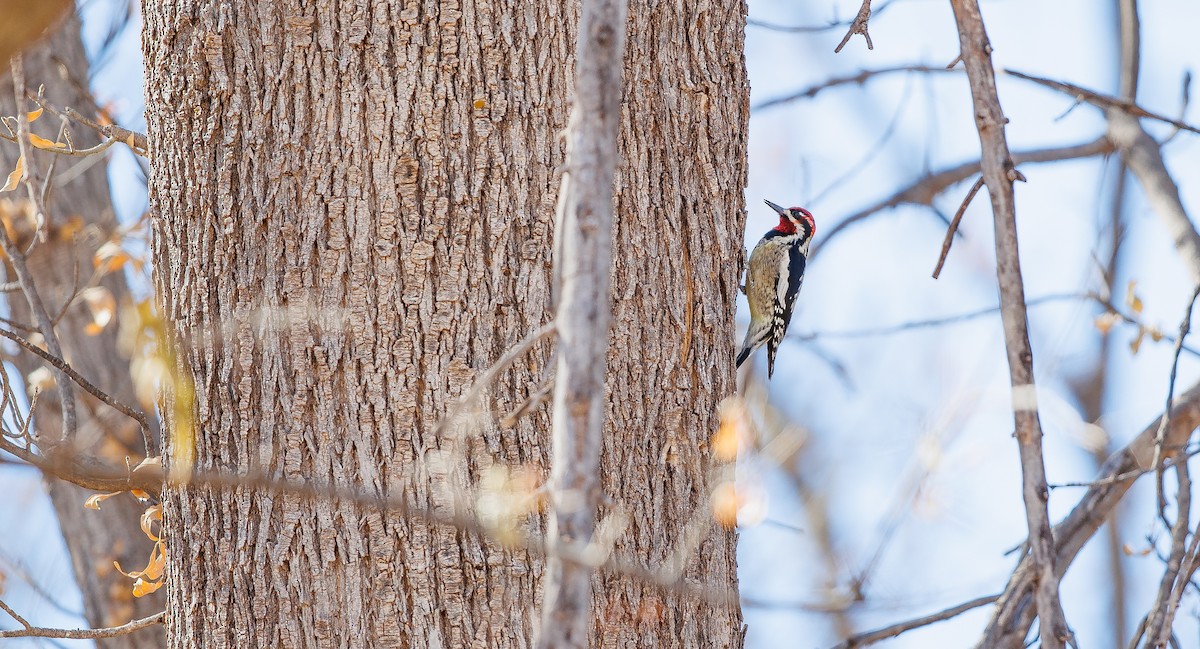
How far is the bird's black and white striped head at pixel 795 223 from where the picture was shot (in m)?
5.45

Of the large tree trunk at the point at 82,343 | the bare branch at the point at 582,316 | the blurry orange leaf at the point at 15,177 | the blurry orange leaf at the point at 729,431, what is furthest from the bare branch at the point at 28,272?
the bare branch at the point at 582,316

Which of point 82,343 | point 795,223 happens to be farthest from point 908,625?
point 82,343

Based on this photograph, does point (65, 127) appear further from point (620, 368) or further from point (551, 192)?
point (620, 368)

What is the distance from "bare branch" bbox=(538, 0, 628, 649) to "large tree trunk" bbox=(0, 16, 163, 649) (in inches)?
126

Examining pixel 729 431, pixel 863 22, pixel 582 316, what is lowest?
pixel 582 316

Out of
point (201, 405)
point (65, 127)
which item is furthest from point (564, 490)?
point (65, 127)

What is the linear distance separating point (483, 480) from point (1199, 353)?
253 cm

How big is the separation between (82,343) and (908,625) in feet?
11.5

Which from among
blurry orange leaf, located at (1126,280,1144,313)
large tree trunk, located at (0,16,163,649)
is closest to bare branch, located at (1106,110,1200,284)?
blurry orange leaf, located at (1126,280,1144,313)

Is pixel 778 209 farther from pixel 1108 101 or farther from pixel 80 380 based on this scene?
pixel 80 380

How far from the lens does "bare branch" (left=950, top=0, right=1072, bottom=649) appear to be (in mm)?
1734

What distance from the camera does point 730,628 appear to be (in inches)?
94.8

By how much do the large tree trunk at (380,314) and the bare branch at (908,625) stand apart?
2.14 feet

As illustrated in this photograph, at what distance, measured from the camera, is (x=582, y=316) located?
53.9 inches
